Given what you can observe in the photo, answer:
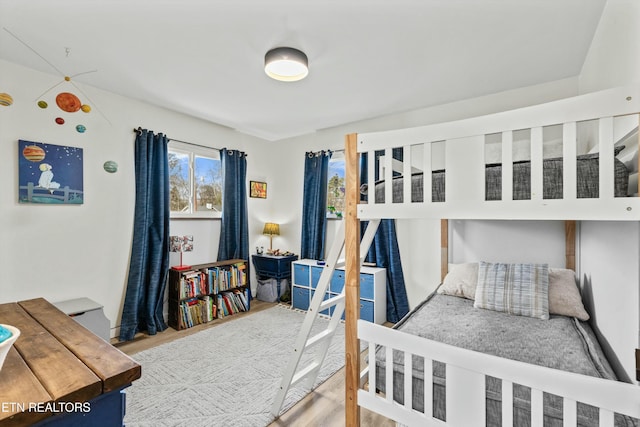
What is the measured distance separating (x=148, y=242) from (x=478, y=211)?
3.17 metres

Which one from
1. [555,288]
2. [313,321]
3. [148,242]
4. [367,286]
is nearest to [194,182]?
[148,242]

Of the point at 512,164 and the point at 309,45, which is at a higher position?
the point at 309,45

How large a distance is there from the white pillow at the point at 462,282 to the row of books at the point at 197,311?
251 centimetres

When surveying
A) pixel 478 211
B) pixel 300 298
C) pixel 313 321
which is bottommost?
pixel 300 298

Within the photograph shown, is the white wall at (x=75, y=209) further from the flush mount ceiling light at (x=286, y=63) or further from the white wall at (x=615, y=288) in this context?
the white wall at (x=615, y=288)

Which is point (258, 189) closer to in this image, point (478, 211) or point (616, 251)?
point (478, 211)

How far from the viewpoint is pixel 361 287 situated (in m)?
3.40

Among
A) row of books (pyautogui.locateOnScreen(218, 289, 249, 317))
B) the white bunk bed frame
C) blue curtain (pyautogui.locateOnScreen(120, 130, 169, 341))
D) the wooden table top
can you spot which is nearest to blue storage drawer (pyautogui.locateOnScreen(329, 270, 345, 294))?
row of books (pyautogui.locateOnScreen(218, 289, 249, 317))

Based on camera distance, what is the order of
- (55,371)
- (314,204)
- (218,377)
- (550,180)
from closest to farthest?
1. (55,371)
2. (550,180)
3. (218,377)
4. (314,204)

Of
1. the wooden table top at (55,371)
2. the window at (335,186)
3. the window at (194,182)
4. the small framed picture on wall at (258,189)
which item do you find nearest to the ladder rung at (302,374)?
the wooden table top at (55,371)

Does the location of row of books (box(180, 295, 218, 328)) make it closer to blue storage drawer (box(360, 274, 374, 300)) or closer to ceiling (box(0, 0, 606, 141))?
blue storage drawer (box(360, 274, 374, 300))

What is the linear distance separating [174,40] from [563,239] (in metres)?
3.39

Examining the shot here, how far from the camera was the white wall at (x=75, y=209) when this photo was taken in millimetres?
2389

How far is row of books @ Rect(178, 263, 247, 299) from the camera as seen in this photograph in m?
3.29
